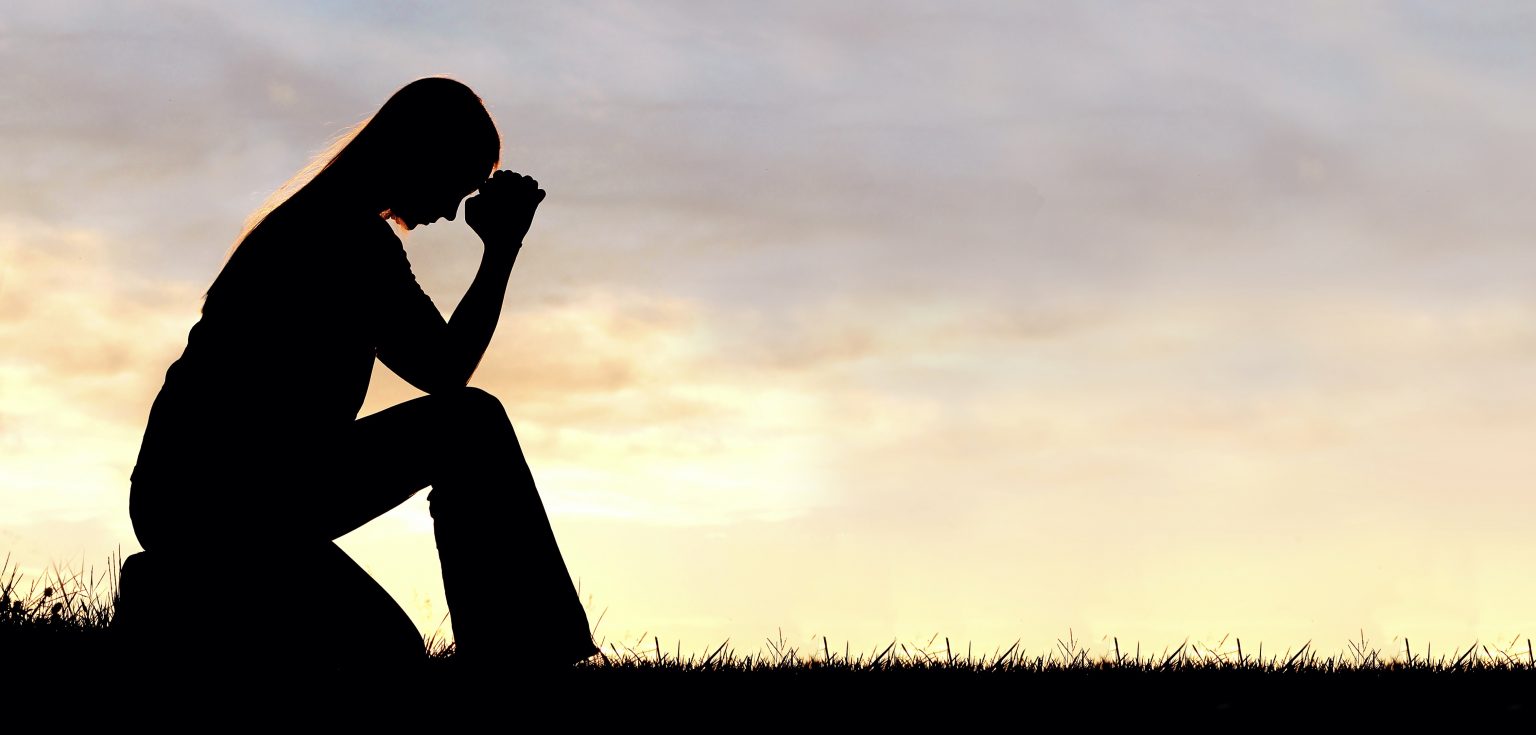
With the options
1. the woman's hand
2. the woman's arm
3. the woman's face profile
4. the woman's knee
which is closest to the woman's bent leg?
the woman's knee

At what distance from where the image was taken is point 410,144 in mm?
5043

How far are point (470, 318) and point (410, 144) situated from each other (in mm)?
704

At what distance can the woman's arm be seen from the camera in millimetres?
4777

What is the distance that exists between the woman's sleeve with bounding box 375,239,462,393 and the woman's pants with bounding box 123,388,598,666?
0.41 ft

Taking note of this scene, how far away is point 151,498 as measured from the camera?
471 cm

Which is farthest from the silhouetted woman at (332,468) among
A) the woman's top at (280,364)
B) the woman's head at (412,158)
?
the woman's head at (412,158)

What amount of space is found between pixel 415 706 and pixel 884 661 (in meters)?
2.46

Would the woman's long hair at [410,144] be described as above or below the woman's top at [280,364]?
above

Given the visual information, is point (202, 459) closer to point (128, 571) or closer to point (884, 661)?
point (128, 571)

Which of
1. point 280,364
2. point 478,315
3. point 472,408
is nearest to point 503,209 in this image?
point 478,315

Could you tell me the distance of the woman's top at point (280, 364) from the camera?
468 cm

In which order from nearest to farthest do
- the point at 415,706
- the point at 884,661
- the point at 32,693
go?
1. the point at 415,706
2. the point at 32,693
3. the point at 884,661

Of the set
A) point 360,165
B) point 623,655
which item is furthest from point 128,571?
point 623,655

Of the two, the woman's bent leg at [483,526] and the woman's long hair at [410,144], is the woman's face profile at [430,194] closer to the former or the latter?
the woman's long hair at [410,144]
